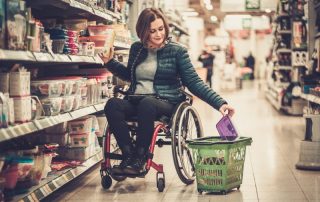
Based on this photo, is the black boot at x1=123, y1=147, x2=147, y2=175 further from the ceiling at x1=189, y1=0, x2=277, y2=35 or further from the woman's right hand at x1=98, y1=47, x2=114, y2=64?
the ceiling at x1=189, y1=0, x2=277, y2=35

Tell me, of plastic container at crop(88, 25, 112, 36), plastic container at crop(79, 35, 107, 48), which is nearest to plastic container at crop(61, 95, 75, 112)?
plastic container at crop(79, 35, 107, 48)

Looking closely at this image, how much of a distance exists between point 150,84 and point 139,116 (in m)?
0.41

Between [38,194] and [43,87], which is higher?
[43,87]

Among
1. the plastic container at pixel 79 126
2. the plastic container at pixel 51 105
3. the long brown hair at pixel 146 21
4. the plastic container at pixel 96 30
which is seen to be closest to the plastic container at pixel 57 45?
the plastic container at pixel 51 105

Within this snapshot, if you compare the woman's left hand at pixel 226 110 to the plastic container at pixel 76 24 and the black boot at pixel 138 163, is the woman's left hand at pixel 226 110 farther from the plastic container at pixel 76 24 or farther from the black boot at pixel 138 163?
the plastic container at pixel 76 24

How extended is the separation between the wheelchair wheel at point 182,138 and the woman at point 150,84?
12cm

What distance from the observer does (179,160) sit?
4.26 metres

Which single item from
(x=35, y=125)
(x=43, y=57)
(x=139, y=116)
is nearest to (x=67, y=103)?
(x=139, y=116)

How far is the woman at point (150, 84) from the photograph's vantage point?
4.18 m

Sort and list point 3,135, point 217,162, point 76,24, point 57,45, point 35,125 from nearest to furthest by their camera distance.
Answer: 1. point 3,135
2. point 35,125
3. point 217,162
4. point 57,45
5. point 76,24

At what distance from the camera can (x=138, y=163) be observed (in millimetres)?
4145

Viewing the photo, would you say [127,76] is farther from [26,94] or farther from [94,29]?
[26,94]

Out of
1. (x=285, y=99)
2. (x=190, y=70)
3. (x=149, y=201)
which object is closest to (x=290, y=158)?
(x=190, y=70)

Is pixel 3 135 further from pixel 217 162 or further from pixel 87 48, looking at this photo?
pixel 87 48
